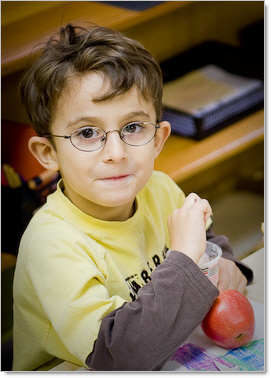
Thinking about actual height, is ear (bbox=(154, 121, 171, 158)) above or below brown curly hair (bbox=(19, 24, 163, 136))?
below

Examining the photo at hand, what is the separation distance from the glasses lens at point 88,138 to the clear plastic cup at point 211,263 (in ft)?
0.80

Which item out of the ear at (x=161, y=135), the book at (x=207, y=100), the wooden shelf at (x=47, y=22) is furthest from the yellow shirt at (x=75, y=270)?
the book at (x=207, y=100)

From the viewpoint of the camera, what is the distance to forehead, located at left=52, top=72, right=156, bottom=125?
0.91 m

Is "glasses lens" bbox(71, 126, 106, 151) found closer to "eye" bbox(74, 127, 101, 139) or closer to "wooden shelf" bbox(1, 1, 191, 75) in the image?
"eye" bbox(74, 127, 101, 139)

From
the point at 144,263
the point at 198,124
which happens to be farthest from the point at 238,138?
the point at 144,263

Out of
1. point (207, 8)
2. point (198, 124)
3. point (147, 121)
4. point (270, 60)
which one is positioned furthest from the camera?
point (207, 8)

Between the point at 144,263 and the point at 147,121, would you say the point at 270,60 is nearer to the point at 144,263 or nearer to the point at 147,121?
the point at 147,121

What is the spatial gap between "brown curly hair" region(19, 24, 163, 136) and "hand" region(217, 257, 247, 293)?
0.31 metres

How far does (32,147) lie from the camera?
1.04 meters

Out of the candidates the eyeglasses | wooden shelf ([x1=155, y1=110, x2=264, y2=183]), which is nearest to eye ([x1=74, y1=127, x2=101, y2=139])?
the eyeglasses

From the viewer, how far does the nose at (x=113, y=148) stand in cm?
91

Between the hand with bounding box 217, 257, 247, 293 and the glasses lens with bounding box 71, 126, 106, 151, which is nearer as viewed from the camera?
the glasses lens with bounding box 71, 126, 106, 151

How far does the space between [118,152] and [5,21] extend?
72 centimetres

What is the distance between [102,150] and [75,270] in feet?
0.59
